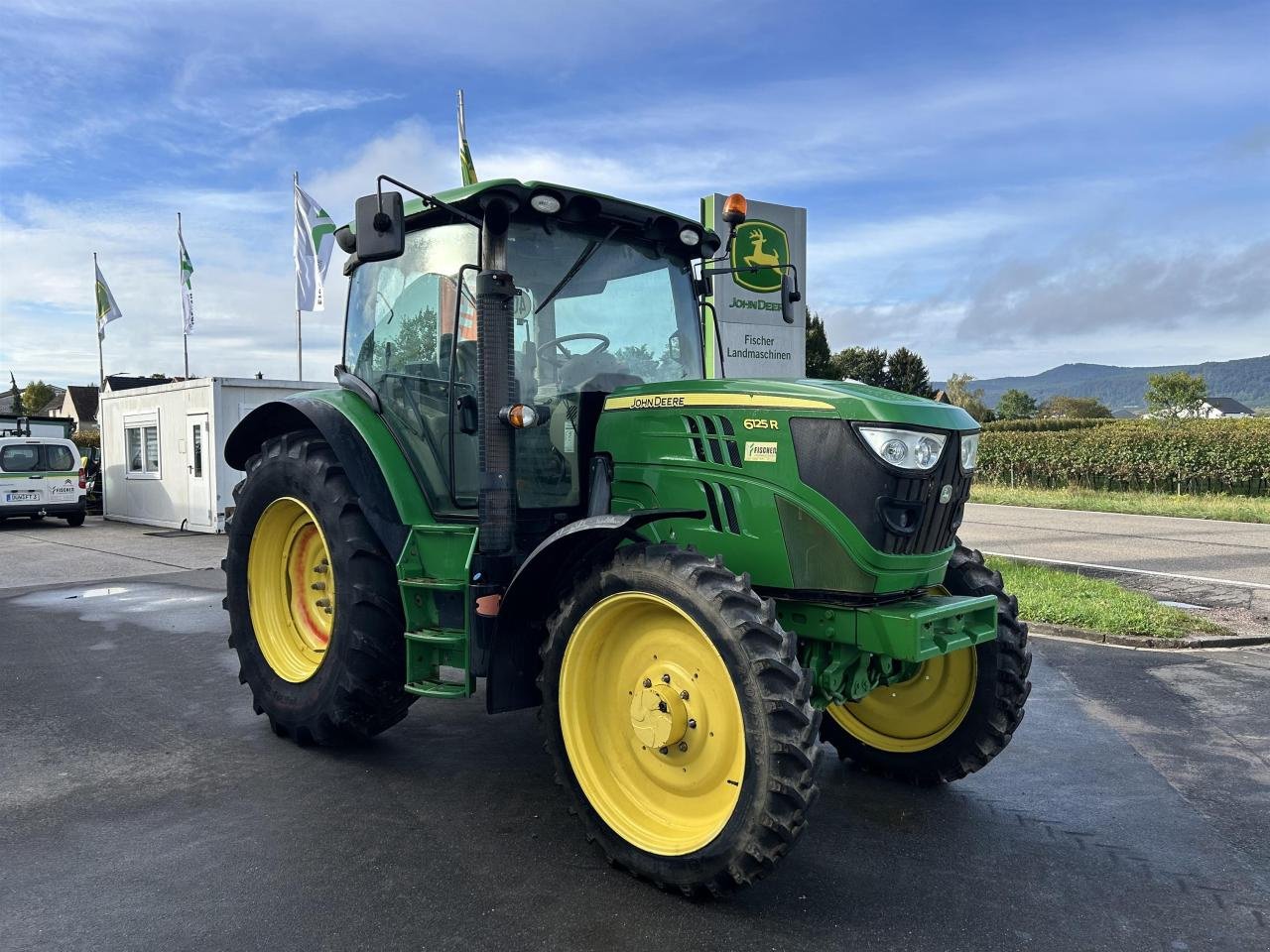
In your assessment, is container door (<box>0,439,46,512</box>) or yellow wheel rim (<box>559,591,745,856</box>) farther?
container door (<box>0,439,46,512</box>)

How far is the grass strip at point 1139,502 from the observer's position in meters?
18.3

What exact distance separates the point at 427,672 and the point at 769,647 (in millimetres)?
1882

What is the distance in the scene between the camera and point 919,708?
15.2 feet

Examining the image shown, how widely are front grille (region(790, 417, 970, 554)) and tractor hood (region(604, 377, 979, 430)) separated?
0.07m

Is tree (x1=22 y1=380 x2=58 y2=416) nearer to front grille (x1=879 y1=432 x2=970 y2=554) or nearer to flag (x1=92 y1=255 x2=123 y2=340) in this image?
flag (x1=92 y1=255 x2=123 y2=340)

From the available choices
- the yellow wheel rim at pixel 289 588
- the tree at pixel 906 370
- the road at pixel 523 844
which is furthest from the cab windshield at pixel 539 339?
the tree at pixel 906 370

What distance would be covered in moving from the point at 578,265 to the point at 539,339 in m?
0.41

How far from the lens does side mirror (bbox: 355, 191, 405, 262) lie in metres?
3.92

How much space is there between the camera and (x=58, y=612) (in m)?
9.31

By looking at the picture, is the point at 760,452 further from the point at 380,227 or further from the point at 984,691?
the point at 380,227

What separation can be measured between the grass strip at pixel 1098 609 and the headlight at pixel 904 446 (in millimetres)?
5275

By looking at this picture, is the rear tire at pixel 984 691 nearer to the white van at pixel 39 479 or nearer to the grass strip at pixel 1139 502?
the grass strip at pixel 1139 502

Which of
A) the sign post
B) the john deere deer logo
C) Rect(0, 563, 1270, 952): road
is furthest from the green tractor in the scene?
the john deere deer logo

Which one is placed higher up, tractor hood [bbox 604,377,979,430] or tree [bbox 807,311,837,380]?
tree [bbox 807,311,837,380]
